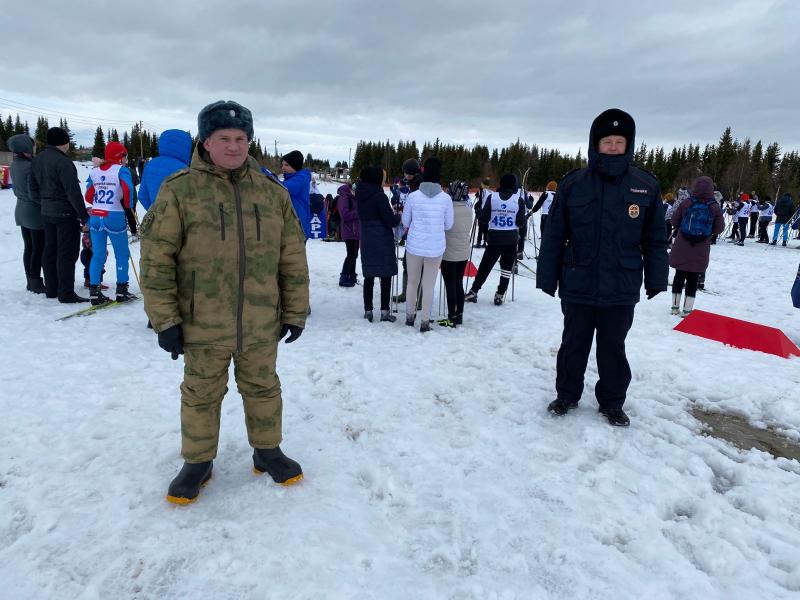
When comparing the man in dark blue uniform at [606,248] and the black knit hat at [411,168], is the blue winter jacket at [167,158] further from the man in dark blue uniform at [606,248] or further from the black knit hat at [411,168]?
the man in dark blue uniform at [606,248]

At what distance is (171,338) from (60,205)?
5159 millimetres

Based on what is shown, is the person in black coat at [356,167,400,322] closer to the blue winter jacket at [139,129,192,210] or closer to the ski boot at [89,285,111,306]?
the blue winter jacket at [139,129,192,210]

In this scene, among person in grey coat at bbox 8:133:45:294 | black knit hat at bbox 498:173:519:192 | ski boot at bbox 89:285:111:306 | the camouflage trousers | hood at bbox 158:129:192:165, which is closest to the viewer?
the camouflage trousers

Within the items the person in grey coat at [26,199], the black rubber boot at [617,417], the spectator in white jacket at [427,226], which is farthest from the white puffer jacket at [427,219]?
the person in grey coat at [26,199]

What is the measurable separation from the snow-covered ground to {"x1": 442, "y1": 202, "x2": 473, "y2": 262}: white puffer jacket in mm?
1596

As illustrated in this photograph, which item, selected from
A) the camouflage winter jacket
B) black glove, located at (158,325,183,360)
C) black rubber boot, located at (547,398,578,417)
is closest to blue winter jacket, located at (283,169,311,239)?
the camouflage winter jacket

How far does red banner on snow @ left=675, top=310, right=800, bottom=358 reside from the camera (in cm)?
551

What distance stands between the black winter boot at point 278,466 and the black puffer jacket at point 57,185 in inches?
197

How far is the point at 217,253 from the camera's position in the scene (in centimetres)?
237

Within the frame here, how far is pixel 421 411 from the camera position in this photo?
3859 millimetres

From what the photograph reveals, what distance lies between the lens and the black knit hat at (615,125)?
11.0 feet

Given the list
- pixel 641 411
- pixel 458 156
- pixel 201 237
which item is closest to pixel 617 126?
pixel 641 411

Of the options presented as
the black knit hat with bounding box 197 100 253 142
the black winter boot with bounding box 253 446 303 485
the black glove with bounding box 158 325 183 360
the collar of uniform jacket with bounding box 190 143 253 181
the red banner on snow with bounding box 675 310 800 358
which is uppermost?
the black knit hat with bounding box 197 100 253 142

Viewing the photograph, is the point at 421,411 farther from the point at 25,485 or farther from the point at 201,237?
the point at 25,485
